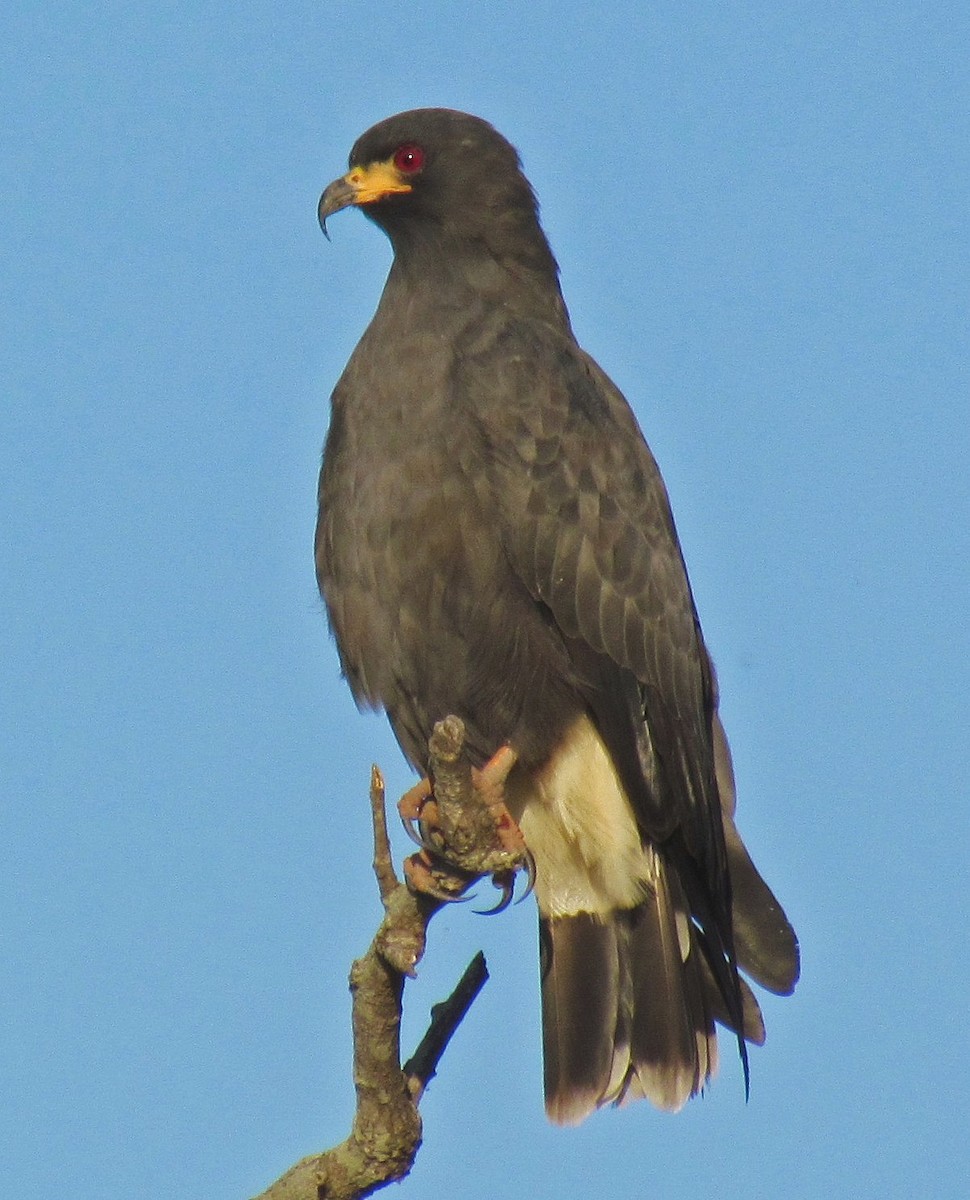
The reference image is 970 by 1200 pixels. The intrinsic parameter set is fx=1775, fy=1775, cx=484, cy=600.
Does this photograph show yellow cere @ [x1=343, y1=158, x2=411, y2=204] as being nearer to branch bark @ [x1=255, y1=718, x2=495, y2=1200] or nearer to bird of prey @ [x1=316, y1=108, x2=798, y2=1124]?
bird of prey @ [x1=316, y1=108, x2=798, y2=1124]

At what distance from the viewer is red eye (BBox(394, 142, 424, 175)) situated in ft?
21.7

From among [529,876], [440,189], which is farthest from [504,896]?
[440,189]

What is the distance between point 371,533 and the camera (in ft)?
18.9

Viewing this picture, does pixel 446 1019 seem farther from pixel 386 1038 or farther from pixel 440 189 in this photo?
pixel 440 189

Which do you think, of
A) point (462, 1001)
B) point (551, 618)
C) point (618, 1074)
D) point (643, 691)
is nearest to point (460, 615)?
point (551, 618)

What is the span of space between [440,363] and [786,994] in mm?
2385

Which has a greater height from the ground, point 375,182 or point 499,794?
point 375,182

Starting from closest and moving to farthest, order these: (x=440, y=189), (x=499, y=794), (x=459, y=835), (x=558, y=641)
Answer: (x=459, y=835), (x=499, y=794), (x=558, y=641), (x=440, y=189)

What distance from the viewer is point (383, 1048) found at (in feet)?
15.9

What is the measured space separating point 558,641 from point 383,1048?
62.5 inches

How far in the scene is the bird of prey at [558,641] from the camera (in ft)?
18.8

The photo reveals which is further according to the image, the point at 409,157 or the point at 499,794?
the point at 409,157

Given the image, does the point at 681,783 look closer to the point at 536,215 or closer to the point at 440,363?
the point at 440,363

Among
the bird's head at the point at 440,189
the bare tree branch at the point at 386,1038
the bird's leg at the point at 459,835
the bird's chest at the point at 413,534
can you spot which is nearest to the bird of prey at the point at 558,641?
the bird's chest at the point at 413,534
